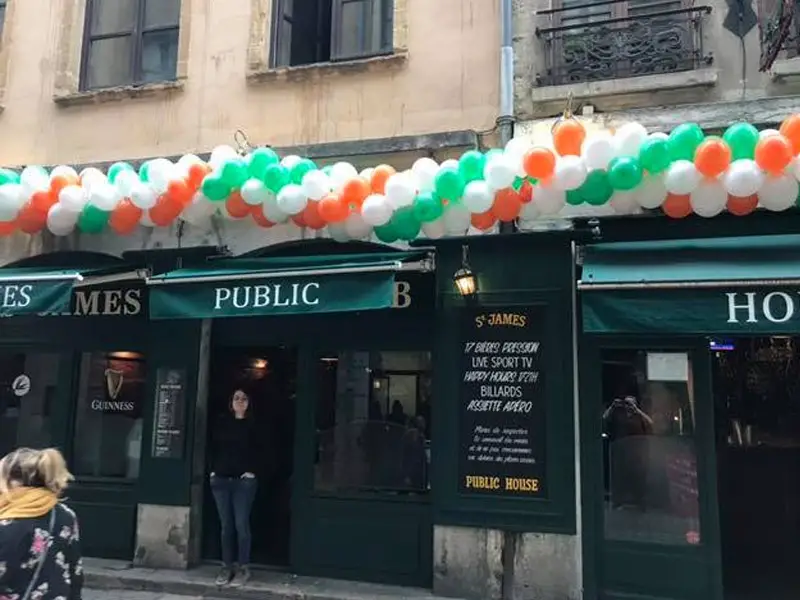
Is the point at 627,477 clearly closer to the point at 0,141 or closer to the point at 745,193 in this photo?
the point at 745,193

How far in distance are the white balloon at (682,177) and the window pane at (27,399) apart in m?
6.67

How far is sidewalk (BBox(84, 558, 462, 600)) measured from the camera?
692 cm

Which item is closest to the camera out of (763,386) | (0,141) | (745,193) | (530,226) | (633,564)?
(745,193)

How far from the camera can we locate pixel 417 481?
7410mm

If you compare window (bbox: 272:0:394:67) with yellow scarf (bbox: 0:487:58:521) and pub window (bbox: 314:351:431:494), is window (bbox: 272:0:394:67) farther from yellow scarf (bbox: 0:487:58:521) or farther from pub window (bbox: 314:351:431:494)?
yellow scarf (bbox: 0:487:58:521)

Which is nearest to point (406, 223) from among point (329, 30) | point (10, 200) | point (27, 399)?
point (329, 30)

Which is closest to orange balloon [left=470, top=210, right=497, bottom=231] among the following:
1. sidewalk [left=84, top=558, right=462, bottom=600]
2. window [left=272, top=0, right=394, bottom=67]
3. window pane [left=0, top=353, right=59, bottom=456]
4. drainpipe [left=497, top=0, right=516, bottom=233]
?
drainpipe [left=497, top=0, right=516, bottom=233]

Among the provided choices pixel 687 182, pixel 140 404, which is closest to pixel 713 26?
pixel 687 182

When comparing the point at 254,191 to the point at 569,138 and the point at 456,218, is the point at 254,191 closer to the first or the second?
the point at 456,218

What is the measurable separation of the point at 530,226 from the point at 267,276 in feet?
7.91

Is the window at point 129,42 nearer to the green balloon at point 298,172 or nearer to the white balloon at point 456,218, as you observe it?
the green balloon at point 298,172

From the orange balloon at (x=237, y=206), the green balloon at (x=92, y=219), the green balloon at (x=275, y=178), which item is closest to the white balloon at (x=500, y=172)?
the green balloon at (x=275, y=178)

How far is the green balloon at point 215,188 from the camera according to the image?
6898 millimetres

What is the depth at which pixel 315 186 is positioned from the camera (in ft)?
21.9
